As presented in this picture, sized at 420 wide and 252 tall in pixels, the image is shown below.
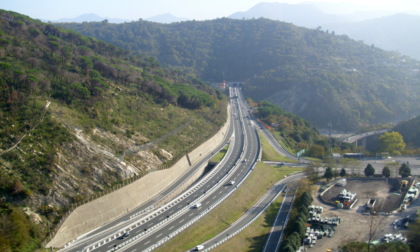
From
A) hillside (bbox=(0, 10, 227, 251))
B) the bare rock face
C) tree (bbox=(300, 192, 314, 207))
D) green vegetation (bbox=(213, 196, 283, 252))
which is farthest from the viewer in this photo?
tree (bbox=(300, 192, 314, 207))

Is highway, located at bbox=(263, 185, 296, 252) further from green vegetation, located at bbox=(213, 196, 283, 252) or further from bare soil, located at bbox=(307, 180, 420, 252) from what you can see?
bare soil, located at bbox=(307, 180, 420, 252)

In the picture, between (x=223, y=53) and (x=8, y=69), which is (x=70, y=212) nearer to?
(x=8, y=69)

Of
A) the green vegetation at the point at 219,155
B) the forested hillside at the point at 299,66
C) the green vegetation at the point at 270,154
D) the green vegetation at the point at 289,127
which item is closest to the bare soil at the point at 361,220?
the green vegetation at the point at 270,154

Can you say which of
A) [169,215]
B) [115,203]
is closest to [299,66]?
[169,215]

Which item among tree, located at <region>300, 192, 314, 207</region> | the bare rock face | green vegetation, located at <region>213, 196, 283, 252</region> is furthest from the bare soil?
the bare rock face

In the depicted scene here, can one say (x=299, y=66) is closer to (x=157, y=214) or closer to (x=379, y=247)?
(x=157, y=214)

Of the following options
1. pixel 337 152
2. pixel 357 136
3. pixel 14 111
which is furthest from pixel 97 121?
pixel 357 136
